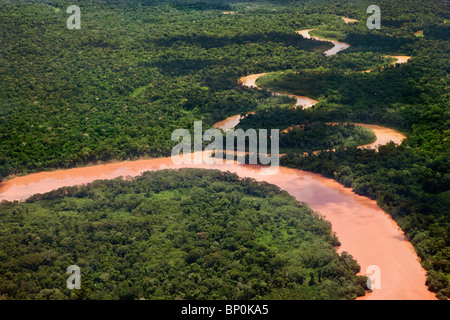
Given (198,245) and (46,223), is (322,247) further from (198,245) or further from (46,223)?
(46,223)

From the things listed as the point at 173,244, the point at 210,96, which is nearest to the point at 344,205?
the point at 173,244

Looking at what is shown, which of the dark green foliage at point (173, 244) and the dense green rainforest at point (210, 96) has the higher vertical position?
the dense green rainforest at point (210, 96)

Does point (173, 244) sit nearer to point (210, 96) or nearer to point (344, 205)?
point (344, 205)

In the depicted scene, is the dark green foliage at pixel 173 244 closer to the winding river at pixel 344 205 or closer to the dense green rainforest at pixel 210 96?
the dense green rainforest at pixel 210 96

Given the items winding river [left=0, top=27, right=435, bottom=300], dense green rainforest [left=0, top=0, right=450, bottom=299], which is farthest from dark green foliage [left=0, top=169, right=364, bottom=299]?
winding river [left=0, top=27, right=435, bottom=300]

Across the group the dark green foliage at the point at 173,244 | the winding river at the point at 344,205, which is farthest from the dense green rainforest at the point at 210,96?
the winding river at the point at 344,205

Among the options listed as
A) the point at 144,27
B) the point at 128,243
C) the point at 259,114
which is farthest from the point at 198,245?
the point at 144,27
